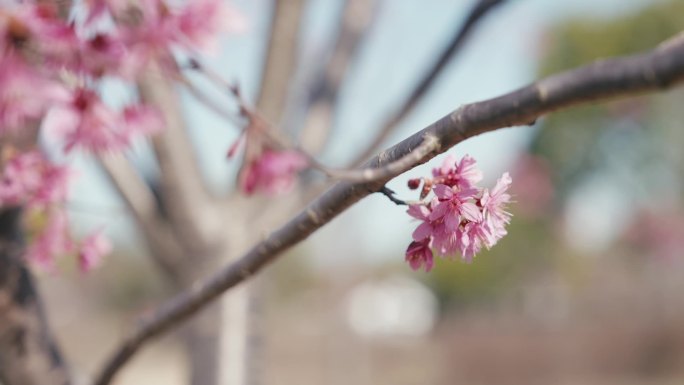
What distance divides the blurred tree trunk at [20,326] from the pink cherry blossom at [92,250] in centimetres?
11

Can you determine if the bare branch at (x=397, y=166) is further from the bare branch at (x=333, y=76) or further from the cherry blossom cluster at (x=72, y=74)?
the bare branch at (x=333, y=76)

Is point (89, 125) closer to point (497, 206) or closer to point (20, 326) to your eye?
point (20, 326)

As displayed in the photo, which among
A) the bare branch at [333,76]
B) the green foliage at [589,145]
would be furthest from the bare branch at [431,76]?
the green foliage at [589,145]

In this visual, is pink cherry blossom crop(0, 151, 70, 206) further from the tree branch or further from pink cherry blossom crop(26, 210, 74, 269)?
the tree branch

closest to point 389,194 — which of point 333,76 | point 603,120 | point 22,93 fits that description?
point 22,93

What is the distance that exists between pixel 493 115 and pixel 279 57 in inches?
79.1

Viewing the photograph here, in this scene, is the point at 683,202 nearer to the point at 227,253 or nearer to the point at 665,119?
the point at 665,119

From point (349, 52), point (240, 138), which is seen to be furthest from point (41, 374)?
point (349, 52)

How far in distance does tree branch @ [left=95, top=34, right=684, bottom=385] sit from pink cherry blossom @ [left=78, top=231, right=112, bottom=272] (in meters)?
0.49

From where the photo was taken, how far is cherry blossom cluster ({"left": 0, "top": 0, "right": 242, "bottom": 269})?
1474mm

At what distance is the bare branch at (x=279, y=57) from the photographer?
108 inches

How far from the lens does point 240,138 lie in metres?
1.42

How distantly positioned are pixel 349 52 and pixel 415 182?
202 cm

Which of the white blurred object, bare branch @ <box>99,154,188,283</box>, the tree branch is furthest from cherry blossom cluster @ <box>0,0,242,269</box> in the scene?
the white blurred object
